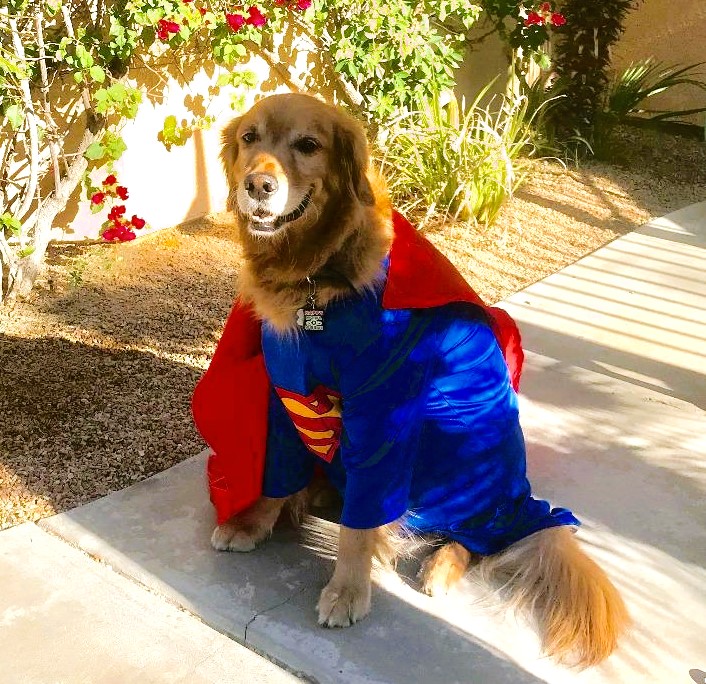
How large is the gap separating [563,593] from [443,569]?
34 cm

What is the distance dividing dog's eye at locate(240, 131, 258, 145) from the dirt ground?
1.23 meters

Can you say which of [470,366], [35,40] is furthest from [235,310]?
→ [35,40]

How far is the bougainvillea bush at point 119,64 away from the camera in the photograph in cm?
408

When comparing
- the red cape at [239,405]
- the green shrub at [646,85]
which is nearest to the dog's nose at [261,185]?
the red cape at [239,405]

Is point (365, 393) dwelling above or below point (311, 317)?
below

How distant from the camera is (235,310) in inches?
97.2

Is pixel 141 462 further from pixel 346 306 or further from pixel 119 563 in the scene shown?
pixel 346 306

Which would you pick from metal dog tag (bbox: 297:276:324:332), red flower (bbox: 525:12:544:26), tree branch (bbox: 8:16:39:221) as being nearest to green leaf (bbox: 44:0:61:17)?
tree branch (bbox: 8:16:39:221)

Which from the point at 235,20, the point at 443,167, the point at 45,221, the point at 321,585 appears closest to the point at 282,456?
the point at 321,585

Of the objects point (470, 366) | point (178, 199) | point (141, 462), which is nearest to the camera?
point (470, 366)

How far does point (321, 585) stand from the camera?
7.58 ft

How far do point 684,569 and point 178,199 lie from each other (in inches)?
154

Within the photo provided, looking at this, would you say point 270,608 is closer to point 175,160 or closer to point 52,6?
point 52,6

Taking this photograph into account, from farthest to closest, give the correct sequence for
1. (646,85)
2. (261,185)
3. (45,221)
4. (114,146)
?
(646,85) → (114,146) → (45,221) → (261,185)
